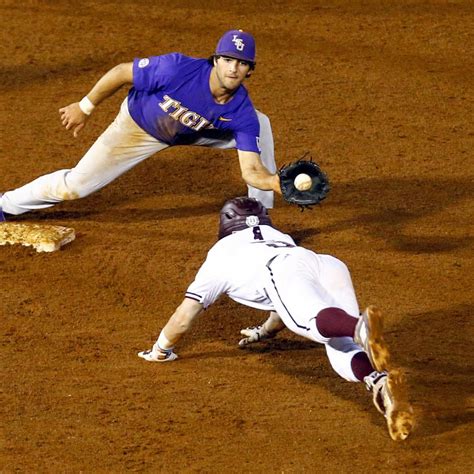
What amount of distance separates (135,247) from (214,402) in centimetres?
240

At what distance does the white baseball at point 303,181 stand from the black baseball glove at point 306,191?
1.5 inches

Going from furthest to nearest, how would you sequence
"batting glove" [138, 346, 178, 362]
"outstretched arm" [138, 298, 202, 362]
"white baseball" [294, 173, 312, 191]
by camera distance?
"white baseball" [294, 173, 312, 191], "batting glove" [138, 346, 178, 362], "outstretched arm" [138, 298, 202, 362]

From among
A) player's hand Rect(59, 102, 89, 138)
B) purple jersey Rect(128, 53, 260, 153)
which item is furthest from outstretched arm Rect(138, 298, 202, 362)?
player's hand Rect(59, 102, 89, 138)

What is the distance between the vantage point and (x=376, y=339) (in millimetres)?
6367

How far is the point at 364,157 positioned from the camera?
36.1ft

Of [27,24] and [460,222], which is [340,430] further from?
[27,24]

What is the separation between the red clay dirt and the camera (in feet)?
22.6

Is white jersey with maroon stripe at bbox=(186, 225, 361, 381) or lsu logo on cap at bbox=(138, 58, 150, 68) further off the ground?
lsu logo on cap at bbox=(138, 58, 150, 68)

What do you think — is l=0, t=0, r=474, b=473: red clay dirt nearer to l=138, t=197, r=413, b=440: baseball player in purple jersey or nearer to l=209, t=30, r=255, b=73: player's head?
l=138, t=197, r=413, b=440: baseball player in purple jersey

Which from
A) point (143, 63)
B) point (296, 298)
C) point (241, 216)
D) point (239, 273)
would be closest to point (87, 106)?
point (143, 63)

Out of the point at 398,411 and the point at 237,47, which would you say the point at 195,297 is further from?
the point at 237,47

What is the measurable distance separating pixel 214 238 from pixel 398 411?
11.6 ft

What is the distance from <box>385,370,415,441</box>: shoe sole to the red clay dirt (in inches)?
13.0

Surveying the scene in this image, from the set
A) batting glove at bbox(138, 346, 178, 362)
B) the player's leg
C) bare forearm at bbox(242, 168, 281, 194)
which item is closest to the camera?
batting glove at bbox(138, 346, 178, 362)
